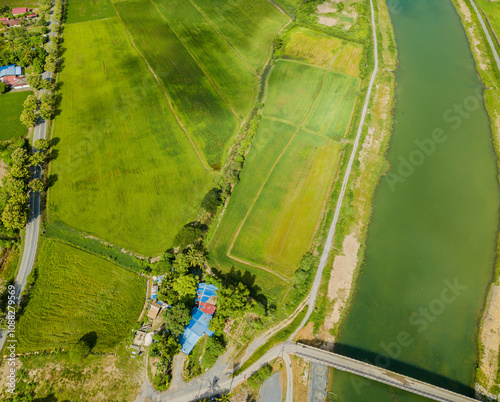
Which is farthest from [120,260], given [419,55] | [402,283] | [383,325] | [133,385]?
[419,55]

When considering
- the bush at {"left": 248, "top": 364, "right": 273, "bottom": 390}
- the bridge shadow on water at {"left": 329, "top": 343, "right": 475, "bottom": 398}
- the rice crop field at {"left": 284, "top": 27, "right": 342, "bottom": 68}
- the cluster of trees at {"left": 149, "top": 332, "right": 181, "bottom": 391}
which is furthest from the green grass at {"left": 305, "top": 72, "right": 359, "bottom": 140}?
the cluster of trees at {"left": 149, "top": 332, "right": 181, "bottom": 391}

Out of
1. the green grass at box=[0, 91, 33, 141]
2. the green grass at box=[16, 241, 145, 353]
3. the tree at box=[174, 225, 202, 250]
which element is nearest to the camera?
the green grass at box=[16, 241, 145, 353]

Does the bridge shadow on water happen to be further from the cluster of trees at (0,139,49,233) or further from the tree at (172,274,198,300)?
the cluster of trees at (0,139,49,233)

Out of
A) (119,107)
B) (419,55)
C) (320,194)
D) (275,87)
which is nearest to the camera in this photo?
(320,194)

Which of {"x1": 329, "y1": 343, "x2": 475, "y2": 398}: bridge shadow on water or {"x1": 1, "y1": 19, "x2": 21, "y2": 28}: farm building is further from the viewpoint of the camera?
{"x1": 1, "y1": 19, "x2": 21, "y2": 28}: farm building

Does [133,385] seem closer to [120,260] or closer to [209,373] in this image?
[209,373]

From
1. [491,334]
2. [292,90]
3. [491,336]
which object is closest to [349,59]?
[292,90]

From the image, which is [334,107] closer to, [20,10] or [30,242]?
[30,242]

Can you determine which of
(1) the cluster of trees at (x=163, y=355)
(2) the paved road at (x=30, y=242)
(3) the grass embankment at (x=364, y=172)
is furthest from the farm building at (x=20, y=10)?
(1) the cluster of trees at (x=163, y=355)
